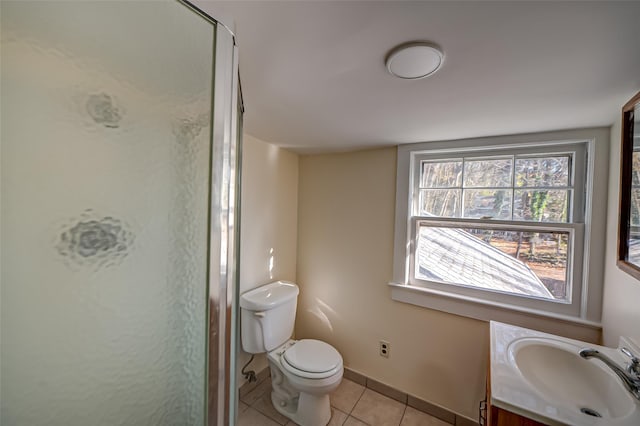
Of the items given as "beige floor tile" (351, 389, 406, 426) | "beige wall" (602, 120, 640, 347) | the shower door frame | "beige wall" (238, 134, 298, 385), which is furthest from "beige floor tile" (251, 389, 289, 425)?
"beige wall" (602, 120, 640, 347)

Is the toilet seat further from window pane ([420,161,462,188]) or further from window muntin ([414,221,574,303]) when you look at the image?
window pane ([420,161,462,188])

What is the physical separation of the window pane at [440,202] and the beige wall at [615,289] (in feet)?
2.28

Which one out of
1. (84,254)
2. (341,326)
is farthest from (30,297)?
(341,326)

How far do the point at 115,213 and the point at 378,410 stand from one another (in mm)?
2020

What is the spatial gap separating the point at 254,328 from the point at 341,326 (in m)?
0.77

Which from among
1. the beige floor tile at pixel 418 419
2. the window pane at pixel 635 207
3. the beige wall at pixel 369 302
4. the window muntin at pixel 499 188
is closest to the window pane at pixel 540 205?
the window muntin at pixel 499 188

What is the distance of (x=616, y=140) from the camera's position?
1.16m

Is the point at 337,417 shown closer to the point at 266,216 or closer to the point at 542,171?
the point at 266,216

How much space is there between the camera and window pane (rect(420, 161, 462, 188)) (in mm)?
1704

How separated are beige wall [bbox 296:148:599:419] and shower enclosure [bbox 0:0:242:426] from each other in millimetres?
1435

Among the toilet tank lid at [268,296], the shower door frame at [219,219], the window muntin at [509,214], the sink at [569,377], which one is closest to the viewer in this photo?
the shower door frame at [219,219]

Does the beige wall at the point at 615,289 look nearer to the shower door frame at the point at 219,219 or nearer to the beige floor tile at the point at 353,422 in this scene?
the beige floor tile at the point at 353,422

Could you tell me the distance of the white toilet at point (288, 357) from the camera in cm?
147

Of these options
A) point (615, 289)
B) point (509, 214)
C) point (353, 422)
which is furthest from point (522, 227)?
point (353, 422)
